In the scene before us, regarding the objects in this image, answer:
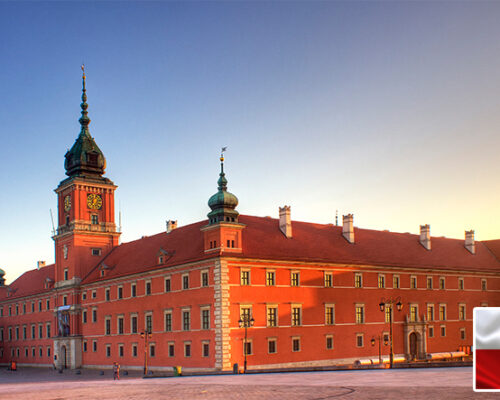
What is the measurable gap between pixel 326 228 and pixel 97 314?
84.1ft

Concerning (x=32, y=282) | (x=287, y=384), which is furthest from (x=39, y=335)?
(x=287, y=384)

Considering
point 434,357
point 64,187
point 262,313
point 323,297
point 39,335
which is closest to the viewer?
point 262,313

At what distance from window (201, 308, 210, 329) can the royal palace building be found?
0.48ft

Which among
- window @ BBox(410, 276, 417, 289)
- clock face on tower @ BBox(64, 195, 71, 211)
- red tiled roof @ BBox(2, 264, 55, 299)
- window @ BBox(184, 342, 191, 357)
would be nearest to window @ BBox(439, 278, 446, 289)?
window @ BBox(410, 276, 417, 289)

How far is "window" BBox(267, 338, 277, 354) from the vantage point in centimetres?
5288

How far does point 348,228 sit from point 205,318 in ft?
65.1

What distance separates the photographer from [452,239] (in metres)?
77.5

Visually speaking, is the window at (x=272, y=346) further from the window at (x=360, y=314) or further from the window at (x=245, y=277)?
the window at (x=360, y=314)

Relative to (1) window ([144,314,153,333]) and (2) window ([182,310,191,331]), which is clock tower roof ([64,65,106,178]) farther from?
(2) window ([182,310,191,331])

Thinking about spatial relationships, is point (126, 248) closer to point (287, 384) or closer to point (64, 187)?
point (64, 187)

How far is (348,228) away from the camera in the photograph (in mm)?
66000

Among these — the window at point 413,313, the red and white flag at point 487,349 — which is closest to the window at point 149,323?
the window at point 413,313

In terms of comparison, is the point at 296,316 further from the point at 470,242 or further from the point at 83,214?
the point at 470,242

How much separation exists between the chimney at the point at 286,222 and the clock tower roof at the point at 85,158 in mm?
26161
